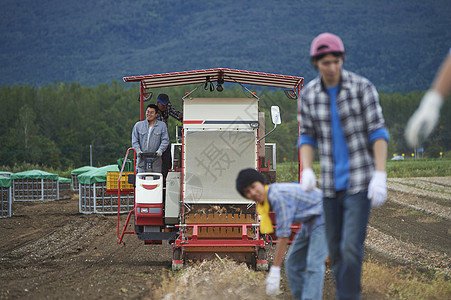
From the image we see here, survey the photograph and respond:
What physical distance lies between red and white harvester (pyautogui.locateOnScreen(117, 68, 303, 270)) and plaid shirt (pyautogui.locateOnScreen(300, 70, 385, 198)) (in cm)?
593

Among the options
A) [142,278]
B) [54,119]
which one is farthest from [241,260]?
[54,119]

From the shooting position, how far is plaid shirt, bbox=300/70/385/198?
484cm

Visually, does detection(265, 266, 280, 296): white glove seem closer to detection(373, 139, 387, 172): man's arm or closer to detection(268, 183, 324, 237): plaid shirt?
detection(268, 183, 324, 237): plaid shirt

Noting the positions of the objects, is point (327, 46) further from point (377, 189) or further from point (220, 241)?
point (220, 241)

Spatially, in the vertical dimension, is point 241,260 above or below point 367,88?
below

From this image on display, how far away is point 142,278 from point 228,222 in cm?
195

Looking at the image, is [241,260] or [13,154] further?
[13,154]

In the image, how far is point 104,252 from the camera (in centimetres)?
1489

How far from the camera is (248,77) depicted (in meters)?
12.3

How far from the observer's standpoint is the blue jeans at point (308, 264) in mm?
5430

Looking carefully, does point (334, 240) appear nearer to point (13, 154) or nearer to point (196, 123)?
point (196, 123)

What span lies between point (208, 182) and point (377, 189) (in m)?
7.30

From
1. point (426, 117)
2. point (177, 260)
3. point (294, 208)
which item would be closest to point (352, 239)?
point (294, 208)

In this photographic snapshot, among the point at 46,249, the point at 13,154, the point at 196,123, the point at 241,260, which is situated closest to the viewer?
the point at 241,260
